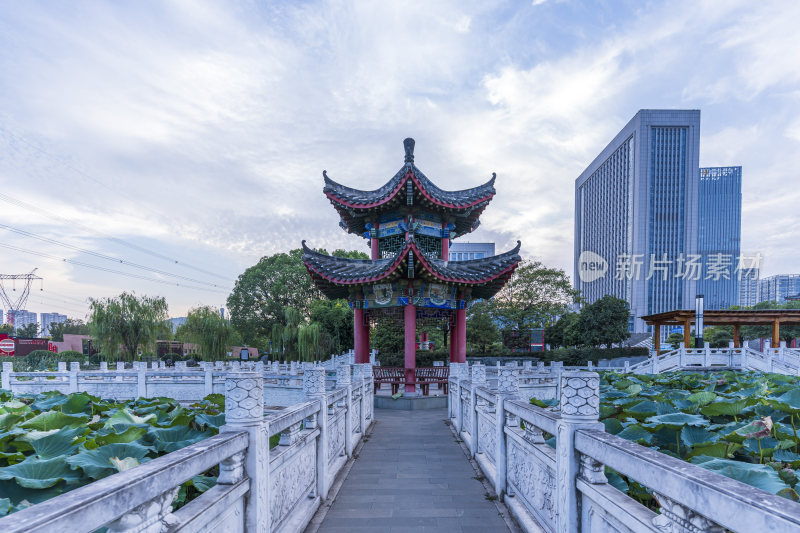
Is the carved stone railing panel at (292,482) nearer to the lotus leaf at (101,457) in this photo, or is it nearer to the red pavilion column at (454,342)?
the lotus leaf at (101,457)

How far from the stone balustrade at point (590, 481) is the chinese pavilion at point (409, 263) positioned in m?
6.80

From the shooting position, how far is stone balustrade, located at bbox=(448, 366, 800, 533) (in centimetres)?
154

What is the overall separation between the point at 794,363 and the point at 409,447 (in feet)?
53.3

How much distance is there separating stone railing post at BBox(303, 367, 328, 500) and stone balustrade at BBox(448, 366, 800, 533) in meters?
2.08

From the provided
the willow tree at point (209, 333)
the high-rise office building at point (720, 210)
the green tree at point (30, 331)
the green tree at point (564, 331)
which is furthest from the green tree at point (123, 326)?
the high-rise office building at point (720, 210)

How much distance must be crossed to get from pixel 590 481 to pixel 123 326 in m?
28.5

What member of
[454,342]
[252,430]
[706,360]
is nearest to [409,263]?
[454,342]

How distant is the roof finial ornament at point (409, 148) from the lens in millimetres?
12664

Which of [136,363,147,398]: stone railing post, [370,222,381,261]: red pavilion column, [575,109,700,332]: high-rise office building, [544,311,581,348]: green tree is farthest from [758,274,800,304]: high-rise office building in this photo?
[136,363,147,398]: stone railing post

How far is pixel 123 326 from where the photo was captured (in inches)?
985

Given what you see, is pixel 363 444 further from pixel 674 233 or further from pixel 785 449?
pixel 674 233

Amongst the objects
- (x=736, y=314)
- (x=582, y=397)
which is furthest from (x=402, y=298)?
(x=736, y=314)

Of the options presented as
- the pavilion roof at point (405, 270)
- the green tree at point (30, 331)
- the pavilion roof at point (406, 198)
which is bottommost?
the green tree at point (30, 331)

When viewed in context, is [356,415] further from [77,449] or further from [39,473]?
[39,473]
